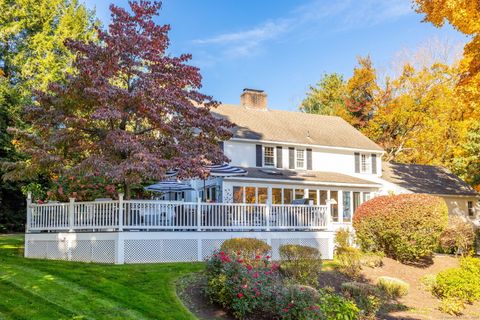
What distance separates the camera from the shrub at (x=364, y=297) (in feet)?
41.2

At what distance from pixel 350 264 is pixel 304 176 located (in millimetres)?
10614

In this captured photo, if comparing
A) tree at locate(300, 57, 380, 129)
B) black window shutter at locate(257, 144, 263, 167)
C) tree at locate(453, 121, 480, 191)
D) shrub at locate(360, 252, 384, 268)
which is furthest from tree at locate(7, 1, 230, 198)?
tree at locate(300, 57, 380, 129)

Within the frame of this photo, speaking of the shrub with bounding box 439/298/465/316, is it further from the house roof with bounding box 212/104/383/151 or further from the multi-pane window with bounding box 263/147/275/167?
the house roof with bounding box 212/104/383/151

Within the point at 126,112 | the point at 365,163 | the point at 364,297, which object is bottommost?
the point at 364,297

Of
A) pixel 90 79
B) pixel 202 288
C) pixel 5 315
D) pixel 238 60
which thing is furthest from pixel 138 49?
pixel 238 60

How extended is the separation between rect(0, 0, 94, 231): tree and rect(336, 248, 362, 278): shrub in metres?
20.5

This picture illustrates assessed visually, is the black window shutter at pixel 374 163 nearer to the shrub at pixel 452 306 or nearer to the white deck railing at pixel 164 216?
the white deck railing at pixel 164 216

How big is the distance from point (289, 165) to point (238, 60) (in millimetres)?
9193

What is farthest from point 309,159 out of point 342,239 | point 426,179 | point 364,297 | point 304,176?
point 364,297

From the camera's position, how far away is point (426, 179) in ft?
108

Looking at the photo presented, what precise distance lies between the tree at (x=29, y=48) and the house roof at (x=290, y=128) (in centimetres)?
1134

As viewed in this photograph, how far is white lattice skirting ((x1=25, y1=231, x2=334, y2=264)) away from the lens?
1545 cm

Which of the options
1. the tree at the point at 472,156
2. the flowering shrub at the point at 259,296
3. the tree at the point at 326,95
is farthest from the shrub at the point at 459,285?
the tree at the point at 326,95

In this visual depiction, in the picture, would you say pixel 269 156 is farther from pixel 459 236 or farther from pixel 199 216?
pixel 199 216
